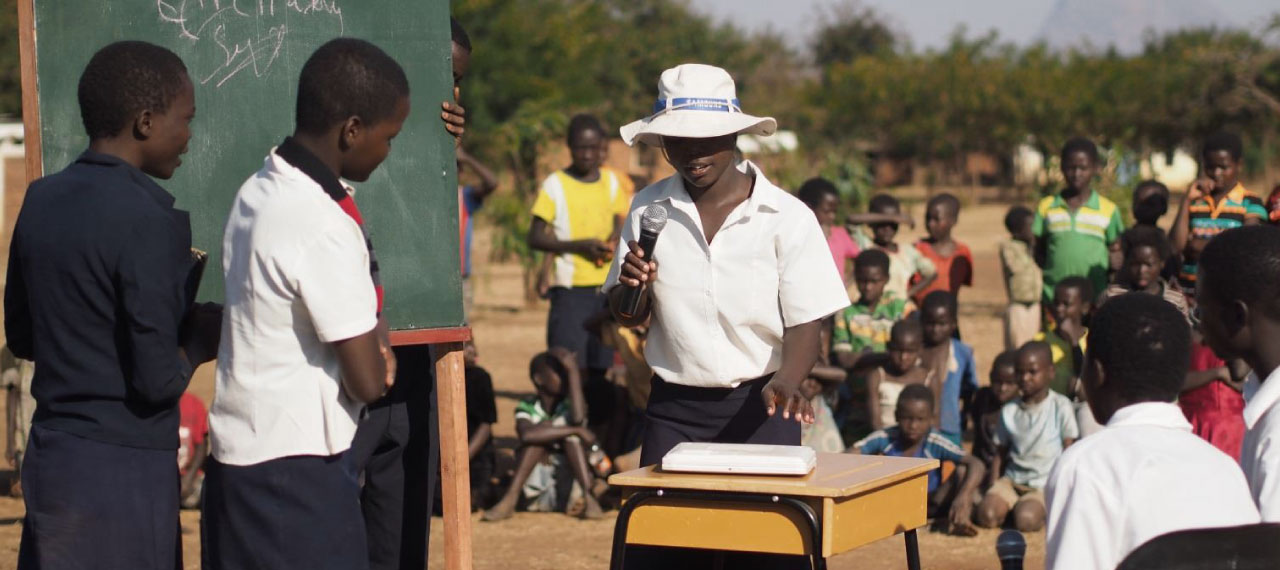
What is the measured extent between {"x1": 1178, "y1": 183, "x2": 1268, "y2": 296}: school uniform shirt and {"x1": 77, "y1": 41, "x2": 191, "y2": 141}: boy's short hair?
549cm

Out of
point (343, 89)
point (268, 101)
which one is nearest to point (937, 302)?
point (268, 101)

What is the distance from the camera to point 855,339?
8211 mm

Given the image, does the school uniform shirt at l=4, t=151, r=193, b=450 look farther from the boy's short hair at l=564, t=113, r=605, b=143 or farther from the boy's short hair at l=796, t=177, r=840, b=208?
the boy's short hair at l=796, t=177, r=840, b=208

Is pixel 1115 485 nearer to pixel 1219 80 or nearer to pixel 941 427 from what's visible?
pixel 941 427

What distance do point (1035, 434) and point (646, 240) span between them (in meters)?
3.80

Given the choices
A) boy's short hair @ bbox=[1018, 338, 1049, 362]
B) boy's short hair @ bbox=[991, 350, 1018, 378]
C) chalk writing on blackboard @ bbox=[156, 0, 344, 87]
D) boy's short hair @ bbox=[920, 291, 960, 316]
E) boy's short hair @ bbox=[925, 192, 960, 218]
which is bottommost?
boy's short hair @ bbox=[991, 350, 1018, 378]

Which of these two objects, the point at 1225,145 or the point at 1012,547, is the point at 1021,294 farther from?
the point at 1012,547

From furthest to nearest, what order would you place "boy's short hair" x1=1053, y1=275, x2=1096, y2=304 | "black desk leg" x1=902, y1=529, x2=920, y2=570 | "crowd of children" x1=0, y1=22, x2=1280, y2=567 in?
"boy's short hair" x1=1053, y1=275, x2=1096, y2=304
"black desk leg" x1=902, y1=529, x2=920, y2=570
"crowd of children" x1=0, y1=22, x2=1280, y2=567

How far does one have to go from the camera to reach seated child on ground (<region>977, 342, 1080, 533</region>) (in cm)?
723

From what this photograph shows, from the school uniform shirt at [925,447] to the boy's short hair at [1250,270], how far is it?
407 centimetres

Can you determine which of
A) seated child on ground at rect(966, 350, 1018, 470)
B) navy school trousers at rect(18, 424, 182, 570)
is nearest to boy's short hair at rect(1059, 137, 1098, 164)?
seated child on ground at rect(966, 350, 1018, 470)

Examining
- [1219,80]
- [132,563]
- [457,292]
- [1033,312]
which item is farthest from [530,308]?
[1219,80]

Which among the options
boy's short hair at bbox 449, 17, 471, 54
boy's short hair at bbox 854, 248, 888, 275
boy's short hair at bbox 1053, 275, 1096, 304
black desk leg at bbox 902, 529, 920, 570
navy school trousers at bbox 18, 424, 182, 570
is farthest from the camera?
boy's short hair at bbox 854, 248, 888, 275

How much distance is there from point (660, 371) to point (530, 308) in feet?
43.0
